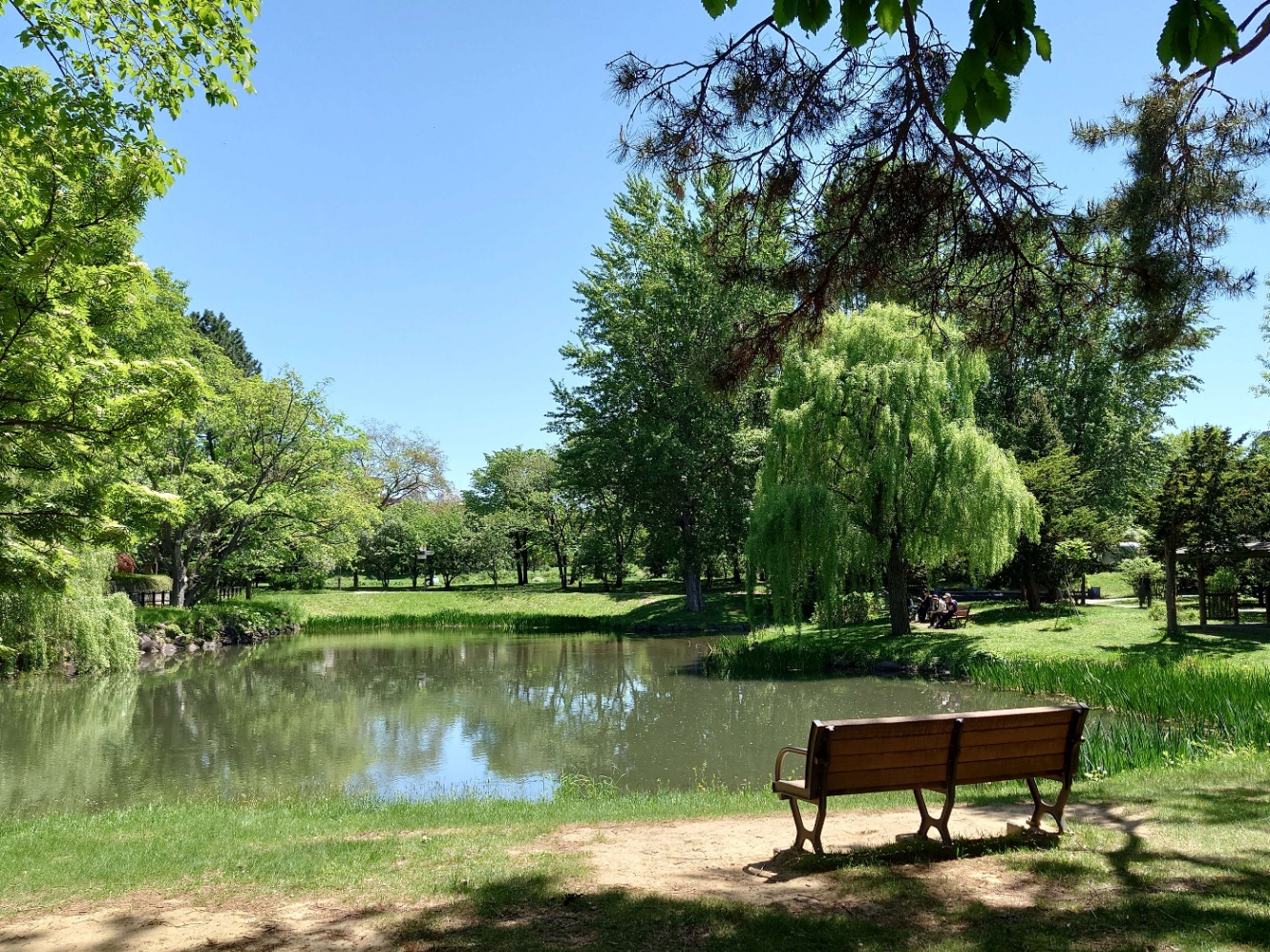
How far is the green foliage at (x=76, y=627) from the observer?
57.2ft

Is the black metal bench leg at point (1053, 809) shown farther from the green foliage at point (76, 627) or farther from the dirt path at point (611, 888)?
the green foliage at point (76, 627)

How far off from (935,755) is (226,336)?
54483 mm

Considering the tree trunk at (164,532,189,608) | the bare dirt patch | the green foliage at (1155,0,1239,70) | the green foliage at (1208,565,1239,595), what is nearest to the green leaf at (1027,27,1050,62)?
the green foliage at (1155,0,1239,70)

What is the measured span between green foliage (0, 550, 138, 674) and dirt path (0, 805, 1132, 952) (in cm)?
1527

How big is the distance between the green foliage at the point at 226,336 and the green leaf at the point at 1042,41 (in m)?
53.1

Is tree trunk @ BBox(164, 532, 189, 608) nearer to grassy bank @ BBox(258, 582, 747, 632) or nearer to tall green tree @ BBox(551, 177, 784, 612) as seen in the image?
grassy bank @ BBox(258, 582, 747, 632)

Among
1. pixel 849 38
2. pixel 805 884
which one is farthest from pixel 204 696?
pixel 849 38

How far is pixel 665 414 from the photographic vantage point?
3194cm

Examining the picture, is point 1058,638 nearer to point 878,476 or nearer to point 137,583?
point 878,476

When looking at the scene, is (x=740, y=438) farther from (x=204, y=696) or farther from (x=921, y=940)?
(x=921, y=940)

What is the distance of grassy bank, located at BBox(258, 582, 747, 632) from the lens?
31641 mm

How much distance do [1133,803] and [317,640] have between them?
2844 cm

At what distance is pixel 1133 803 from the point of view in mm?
5914

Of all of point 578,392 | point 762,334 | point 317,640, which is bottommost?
point 317,640
